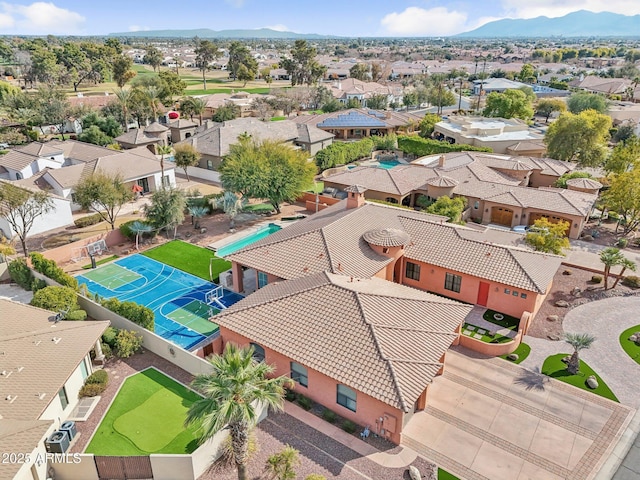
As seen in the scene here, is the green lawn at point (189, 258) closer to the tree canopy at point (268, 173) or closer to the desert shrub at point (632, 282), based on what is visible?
the tree canopy at point (268, 173)

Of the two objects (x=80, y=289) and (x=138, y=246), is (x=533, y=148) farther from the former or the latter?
(x=80, y=289)

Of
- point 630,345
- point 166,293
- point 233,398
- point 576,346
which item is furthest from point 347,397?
point 630,345

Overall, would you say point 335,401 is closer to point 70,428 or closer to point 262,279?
point 70,428

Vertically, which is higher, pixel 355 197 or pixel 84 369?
pixel 355 197

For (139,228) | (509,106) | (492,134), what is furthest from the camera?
(509,106)

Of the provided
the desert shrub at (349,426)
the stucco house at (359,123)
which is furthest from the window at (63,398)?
the stucco house at (359,123)

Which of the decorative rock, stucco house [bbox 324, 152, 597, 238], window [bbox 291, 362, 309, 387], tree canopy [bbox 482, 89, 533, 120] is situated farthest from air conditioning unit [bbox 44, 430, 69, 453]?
tree canopy [bbox 482, 89, 533, 120]
